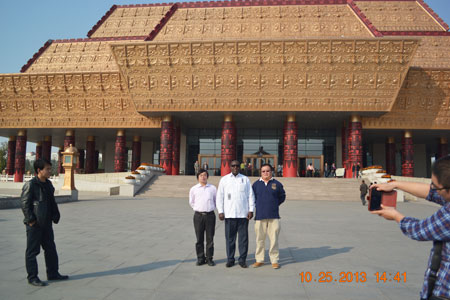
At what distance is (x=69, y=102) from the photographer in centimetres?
2684

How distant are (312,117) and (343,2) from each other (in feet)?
34.1

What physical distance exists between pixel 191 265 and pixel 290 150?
66.6 feet

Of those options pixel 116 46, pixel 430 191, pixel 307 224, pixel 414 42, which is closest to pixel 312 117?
pixel 414 42

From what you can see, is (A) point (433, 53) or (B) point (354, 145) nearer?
(B) point (354, 145)

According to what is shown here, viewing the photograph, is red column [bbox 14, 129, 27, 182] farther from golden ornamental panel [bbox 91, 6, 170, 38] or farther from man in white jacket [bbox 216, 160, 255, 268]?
man in white jacket [bbox 216, 160, 255, 268]

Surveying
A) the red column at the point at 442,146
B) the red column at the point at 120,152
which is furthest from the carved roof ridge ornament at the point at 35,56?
the red column at the point at 442,146

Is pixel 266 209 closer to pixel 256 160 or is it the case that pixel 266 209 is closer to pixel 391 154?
pixel 256 160

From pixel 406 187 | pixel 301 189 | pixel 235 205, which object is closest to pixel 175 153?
pixel 301 189

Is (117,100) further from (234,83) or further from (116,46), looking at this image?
(234,83)

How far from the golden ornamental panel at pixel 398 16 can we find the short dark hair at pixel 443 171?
2948 centimetres

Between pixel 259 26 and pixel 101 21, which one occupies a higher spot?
pixel 101 21

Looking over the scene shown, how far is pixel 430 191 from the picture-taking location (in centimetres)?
210

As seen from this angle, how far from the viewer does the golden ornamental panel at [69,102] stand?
25953 millimetres

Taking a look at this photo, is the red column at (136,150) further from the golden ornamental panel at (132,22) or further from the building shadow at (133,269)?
the building shadow at (133,269)
